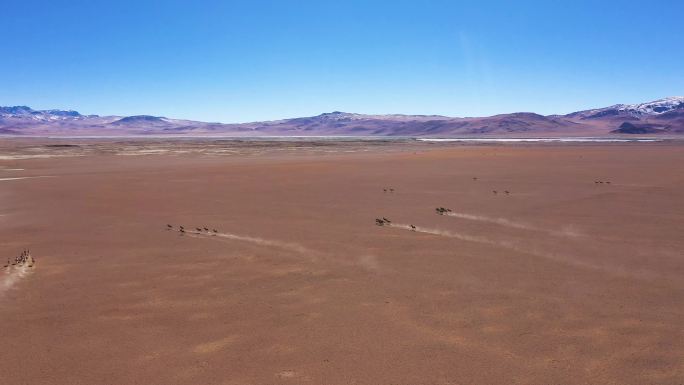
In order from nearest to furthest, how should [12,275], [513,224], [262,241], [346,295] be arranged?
[346,295], [12,275], [262,241], [513,224]

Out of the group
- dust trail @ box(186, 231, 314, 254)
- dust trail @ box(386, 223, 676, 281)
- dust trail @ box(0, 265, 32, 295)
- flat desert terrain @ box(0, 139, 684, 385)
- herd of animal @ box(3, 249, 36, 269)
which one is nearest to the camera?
flat desert terrain @ box(0, 139, 684, 385)

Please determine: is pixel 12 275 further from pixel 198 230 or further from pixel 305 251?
pixel 305 251

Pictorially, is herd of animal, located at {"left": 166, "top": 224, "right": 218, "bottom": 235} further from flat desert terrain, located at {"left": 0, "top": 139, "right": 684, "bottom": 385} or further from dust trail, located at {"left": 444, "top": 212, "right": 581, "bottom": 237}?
dust trail, located at {"left": 444, "top": 212, "right": 581, "bottom": 237}

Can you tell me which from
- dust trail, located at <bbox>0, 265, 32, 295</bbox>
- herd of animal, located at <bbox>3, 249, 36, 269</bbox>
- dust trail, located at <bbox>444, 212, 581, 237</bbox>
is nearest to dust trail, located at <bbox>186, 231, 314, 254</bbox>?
herd of animal, located at <bbox>3, 249, 36, 269</bbox>

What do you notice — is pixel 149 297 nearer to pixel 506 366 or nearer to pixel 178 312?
pixel 178 312

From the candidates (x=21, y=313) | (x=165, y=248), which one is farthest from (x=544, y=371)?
(x=165, y=248)

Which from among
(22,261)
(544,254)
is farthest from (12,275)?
(544,254)

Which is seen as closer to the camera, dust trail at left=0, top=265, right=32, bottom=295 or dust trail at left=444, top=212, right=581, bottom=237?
dust trail at left=0, top=265, right=32, bottom=295
